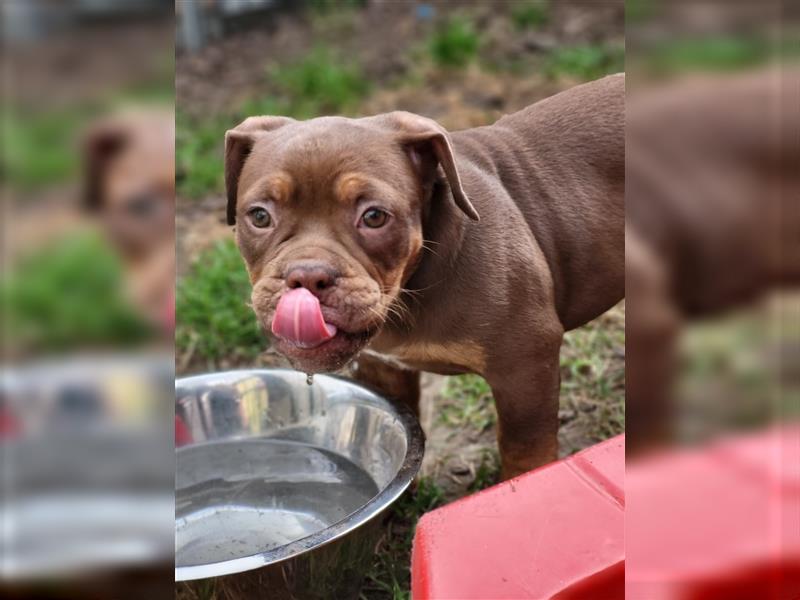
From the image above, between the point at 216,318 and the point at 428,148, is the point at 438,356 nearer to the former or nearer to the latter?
the point at 428,148

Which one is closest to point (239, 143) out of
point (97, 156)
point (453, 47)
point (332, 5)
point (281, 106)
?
point (332, 5)

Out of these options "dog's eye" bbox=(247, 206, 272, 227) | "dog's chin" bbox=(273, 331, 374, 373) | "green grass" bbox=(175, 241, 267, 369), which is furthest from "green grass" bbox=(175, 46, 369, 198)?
"dog's chin" bbox=(273, 331, 374, 373)

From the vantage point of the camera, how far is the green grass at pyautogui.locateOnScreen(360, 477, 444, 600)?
7.47ft

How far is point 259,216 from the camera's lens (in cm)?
186

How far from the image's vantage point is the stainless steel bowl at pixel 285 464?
218 centimetres

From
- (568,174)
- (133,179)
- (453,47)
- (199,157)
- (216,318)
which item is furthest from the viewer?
(453,47)

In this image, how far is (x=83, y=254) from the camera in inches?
23.1

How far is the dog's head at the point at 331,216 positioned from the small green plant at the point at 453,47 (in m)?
3.42

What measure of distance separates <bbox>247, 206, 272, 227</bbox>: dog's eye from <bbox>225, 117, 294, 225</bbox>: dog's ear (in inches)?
4.7

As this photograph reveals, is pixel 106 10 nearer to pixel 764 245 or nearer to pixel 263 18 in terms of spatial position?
pixel 764 245

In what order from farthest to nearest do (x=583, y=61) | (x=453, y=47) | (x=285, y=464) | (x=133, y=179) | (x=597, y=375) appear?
(x=453, y=47)
(x=583, y=61)
(x=597, y=375)
(x=285, y=464)
(x=133, y=179)

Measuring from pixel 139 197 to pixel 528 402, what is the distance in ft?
5.53

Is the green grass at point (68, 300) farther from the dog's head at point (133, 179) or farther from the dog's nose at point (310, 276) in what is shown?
the dog's nose at point (310, 276)

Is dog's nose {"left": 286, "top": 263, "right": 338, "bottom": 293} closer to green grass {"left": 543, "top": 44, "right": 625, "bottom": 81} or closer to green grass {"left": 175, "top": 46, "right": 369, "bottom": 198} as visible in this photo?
green grass {"left": 175, "top": 46, "right": 369, "bottom": 198}
